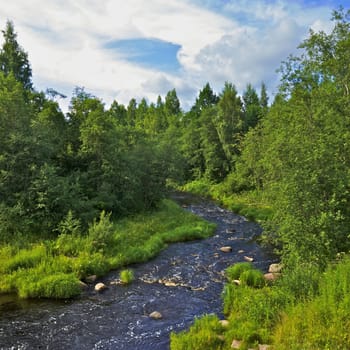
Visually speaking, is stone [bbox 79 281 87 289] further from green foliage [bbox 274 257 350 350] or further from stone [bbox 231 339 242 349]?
green foliage [bbox 274 257 350 350]

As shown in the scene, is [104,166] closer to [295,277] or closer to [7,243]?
[7,243]

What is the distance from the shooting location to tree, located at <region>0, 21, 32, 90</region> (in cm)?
3759

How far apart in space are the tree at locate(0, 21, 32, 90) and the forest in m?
0.32

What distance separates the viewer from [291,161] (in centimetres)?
1380

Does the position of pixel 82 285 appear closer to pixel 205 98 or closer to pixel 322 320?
pixel 322 320

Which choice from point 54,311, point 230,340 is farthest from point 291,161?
point 54,311

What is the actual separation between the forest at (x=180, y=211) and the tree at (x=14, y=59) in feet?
1.05

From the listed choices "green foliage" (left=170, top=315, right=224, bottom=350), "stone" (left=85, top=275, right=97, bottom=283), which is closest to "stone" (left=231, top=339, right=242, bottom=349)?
"green foliage" (left=170, top=315, right=224, bottom=350)

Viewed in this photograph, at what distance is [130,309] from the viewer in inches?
495

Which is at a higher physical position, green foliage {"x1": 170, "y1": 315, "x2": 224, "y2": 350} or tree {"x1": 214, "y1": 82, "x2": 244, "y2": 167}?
tree {"x1": 214, "y1": 82, "x2": 244, "y2": 167}

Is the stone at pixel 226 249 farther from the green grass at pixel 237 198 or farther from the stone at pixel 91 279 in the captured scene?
the stone at pixel 91 279

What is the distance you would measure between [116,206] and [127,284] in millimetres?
10441

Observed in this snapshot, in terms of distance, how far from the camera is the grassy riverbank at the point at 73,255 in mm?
13781

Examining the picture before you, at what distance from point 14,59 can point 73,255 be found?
31.2m
